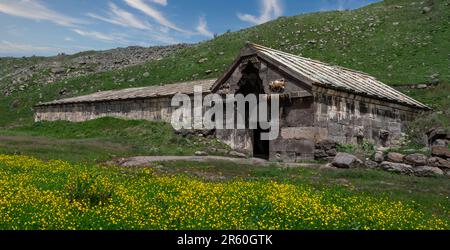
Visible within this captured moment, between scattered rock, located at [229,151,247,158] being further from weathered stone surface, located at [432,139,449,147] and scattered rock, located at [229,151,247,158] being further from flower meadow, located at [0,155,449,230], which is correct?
flower meadow, located at [0,155,449,230]

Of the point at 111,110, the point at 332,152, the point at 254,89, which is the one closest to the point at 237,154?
the point at 332,152

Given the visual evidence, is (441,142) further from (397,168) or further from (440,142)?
(397,168)

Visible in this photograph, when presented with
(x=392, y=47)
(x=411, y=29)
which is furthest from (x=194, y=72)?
(x=411, y=29)

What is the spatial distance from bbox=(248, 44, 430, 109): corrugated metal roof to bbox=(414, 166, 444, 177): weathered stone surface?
6264 mm

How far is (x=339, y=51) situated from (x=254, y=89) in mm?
20302

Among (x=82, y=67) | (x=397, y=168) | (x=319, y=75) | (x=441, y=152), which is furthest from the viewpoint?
(x=82, y=67)

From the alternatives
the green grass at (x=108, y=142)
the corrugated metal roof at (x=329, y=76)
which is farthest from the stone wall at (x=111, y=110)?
the corrugated metal roof at (x=329, y=76)

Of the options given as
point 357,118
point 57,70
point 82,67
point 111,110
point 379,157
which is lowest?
point 379,157

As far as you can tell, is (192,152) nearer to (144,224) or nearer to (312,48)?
(144,224)

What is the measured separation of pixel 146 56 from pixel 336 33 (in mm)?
30526

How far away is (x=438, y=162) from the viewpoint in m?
16.4

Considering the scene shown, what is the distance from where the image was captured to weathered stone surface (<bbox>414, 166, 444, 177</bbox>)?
15742 mm

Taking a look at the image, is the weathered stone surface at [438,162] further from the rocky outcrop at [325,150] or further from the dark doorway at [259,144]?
the dark doorway at [259,144]

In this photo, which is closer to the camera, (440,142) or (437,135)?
(440,142)
